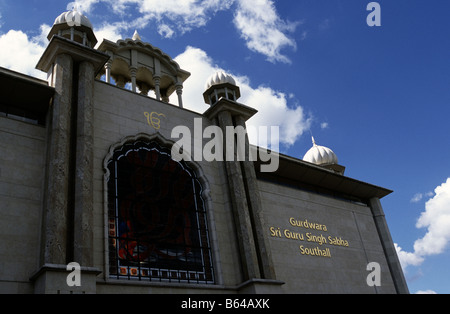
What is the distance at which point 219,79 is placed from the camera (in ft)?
78.5

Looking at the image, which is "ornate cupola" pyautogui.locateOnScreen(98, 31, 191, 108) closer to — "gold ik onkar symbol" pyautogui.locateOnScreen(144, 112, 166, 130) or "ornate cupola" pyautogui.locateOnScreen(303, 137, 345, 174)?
"gold ik onkar symbol" pyautogui.locateOnScreen(144, 112, 166, 130)

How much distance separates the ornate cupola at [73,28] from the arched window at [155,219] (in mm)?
5591

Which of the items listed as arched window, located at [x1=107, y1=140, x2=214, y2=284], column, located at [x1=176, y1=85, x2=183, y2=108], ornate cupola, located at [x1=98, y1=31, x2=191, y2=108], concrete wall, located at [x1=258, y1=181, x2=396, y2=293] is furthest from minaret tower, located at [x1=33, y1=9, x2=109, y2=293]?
concrete wall, located at [x1=258, y1=181, x2=396, y2=293]

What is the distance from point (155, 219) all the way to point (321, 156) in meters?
16.9

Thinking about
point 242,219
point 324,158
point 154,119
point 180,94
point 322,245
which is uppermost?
point 180,94

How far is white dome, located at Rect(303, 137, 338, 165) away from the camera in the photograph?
101 ft

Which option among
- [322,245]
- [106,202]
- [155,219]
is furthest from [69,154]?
[322,245]

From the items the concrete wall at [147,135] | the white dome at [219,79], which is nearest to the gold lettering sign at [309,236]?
the concrete wall at [147,135]

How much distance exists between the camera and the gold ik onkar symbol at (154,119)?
1989cm

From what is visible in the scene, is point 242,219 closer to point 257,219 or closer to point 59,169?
point 257,219

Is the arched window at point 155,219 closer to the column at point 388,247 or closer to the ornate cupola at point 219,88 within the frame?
the ornate cupola at point 219,88

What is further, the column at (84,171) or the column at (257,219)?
the column at (257,219)
